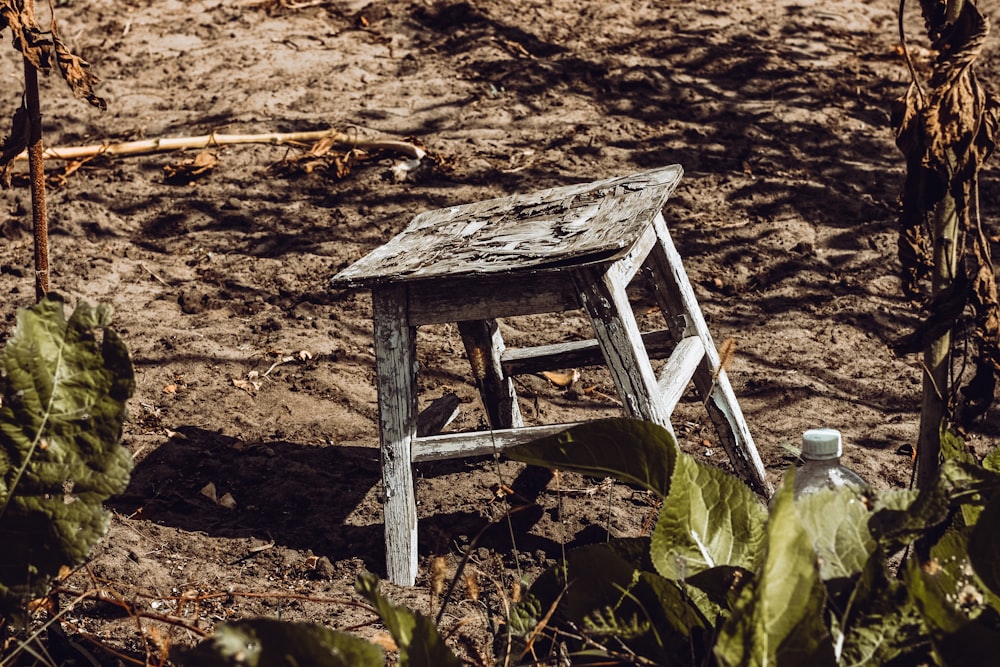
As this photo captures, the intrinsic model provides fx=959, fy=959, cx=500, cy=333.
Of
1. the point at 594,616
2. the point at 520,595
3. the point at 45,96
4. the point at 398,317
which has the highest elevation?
the point at 594,616

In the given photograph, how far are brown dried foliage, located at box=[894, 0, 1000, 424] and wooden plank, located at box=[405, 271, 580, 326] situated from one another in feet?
2.74

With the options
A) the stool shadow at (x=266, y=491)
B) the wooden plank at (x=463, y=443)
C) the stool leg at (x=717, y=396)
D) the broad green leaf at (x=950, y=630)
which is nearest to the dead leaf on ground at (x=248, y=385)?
the stool shadow at (x=266, y=491)

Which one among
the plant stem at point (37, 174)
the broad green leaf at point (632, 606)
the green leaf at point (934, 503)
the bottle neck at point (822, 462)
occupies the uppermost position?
the plant stem at point (37, 174)

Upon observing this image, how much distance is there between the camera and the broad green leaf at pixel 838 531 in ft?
3.79

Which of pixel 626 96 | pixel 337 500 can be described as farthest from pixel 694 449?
pixel 626 96

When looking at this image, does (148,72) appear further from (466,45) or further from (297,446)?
(297,446)

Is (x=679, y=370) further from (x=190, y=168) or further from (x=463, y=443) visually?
(x=190, y=168)

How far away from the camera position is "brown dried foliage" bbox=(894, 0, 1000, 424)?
5.12ft

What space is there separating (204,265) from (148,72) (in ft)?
7.15

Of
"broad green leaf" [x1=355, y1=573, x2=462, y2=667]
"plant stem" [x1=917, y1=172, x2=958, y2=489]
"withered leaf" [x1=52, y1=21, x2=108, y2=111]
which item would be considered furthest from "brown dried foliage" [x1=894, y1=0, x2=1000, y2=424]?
"withered leaf" [x1=52, y1=21, x2=108, y2=111]

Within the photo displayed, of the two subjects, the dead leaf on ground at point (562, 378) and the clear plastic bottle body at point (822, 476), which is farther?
the dead leaf on ground at point (562, 378)

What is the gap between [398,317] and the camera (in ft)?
8.11

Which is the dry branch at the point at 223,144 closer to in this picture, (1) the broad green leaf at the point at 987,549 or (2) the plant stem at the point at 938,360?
(2) the plant stem at the point at 938,360

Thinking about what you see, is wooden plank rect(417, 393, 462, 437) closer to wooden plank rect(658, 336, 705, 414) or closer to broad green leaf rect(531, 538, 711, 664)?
wooden plank rect(658, 336, 705, 414)
